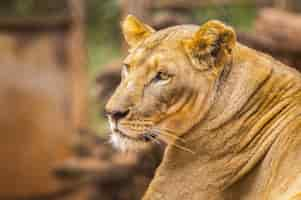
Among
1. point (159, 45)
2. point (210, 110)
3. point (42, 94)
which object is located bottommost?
point (42, 94)

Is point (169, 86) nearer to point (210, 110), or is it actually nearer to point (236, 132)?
point (210, 110)

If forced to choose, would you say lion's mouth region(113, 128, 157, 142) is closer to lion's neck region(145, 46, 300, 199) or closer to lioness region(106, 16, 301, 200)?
lioness region(106, 16, 301, 200)

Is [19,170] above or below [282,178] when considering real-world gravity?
below

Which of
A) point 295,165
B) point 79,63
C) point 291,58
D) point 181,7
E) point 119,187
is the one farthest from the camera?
point 79,63

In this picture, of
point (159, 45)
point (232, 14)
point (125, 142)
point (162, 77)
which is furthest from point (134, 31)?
point (232, 14)

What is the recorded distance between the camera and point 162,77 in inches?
145

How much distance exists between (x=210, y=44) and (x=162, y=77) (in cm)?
23

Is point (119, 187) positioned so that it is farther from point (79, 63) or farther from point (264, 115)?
point (264, 115)

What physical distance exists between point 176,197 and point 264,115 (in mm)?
477

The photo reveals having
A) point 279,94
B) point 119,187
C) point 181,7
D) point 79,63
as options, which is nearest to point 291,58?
point 181,7

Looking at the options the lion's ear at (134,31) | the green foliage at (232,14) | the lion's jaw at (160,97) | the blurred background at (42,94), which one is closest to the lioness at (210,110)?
the lion's jaw at (160,97)

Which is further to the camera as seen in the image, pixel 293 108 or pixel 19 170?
pixel 19 170

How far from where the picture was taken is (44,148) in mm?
11758

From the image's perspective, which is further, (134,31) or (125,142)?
(134,31)
